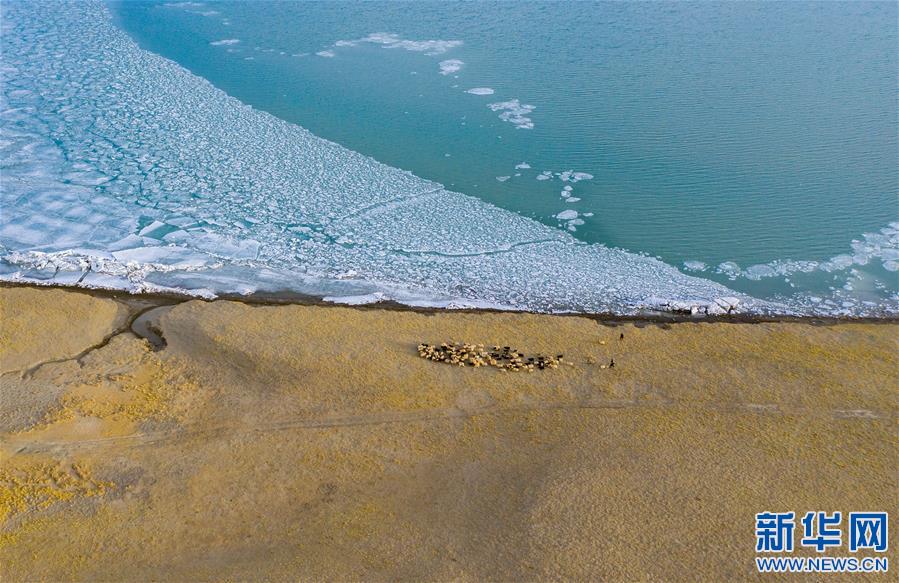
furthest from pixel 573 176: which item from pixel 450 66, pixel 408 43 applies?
pixel 408 43

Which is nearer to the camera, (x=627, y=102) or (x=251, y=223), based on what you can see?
(x=251, y=223)

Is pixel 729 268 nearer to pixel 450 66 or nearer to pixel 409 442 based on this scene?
pixel 409 442

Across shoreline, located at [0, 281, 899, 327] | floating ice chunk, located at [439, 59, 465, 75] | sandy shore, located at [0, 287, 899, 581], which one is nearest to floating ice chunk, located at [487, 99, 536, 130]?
floating ice chunk, located at [439, 59, 465, 75]

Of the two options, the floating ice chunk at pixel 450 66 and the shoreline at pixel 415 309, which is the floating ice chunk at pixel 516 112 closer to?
the floating ice chunk at pixel 450 66

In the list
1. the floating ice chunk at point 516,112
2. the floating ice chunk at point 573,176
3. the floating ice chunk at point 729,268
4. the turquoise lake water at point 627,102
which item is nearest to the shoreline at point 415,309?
the turquoise lake water at point 627,102

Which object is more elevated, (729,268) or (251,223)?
(251,223)

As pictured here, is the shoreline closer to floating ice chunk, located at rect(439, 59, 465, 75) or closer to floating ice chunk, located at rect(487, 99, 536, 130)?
floating ice chunk, located at rect(487, 99, 536, 130)
